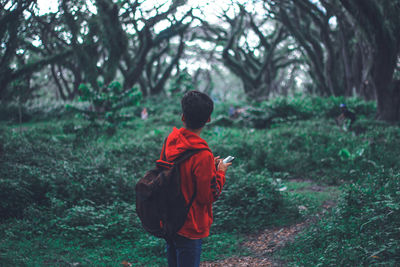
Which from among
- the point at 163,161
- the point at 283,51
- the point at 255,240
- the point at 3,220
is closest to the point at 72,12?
the point at 3,220

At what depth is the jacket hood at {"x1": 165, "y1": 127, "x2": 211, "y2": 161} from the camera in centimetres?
246

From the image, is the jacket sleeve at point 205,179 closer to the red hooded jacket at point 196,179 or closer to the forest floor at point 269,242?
the red hooded jacket at point 196,179

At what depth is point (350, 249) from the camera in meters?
3.56

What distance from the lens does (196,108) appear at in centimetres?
251

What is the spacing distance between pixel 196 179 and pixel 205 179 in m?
0.06

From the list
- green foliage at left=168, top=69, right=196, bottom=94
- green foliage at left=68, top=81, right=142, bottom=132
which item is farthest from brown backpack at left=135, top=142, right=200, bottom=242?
green foliage at left=168, top=69, right=196, bottom=94

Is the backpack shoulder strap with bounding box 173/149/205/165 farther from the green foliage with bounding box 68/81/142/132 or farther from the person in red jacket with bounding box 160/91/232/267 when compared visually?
the green foliage with bounding box 68/81/142/132

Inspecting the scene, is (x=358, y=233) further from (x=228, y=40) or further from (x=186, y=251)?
(x=228, y=40)

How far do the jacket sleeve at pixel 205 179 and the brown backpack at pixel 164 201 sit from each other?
58 mm

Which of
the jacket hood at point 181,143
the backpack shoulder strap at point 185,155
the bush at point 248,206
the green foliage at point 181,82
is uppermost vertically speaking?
the green foliage at point 181,82

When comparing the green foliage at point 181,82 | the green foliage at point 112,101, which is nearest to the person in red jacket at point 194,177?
the green foliage at point 112,101

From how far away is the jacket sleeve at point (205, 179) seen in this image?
2.42 meters

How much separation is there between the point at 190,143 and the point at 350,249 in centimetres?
216

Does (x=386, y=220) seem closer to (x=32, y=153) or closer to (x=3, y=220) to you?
(x=3, y=220)
